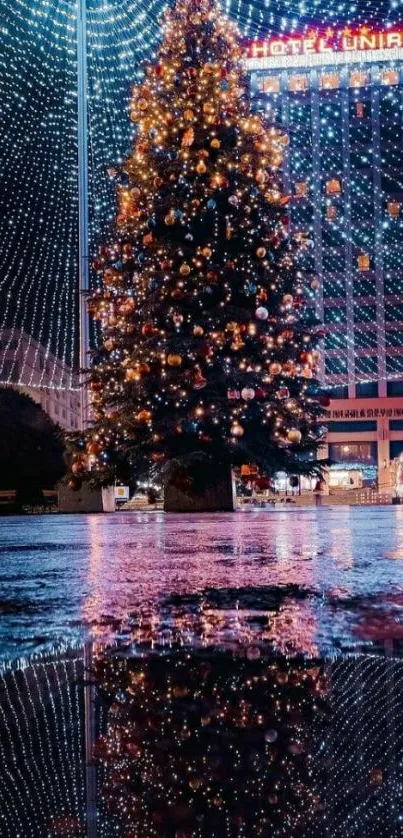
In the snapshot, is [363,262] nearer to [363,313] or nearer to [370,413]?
[363,313]

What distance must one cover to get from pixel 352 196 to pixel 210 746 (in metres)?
59.5

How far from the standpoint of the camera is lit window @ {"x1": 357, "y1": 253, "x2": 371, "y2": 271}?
58.7 meters

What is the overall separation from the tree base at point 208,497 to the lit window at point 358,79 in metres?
50.6

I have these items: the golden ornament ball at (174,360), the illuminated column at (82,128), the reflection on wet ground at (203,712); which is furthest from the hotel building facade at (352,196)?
the reflection on wet ground at (203,712)

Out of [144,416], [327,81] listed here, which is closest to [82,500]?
[144,416]

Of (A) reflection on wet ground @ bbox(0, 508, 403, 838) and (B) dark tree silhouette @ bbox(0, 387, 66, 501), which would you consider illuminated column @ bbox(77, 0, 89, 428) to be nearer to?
(A) reflection on wet ground @ bbox(0, 508, 403, 838)

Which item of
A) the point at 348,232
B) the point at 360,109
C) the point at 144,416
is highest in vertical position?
the point at 360,109

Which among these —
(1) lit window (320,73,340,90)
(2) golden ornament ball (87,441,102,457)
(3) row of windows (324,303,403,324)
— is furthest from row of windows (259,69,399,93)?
(2) golden ornament ball (87,441,102,457)

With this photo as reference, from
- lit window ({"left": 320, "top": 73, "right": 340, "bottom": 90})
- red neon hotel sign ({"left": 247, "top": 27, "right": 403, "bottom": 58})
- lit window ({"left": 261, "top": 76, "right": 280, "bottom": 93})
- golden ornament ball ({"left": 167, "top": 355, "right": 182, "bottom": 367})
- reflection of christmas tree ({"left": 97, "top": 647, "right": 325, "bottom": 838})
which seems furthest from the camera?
red neon hotel sign ({"left": 247, "top": 27, "right": 403, "bottom": 58})

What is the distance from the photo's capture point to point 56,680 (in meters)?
1.86

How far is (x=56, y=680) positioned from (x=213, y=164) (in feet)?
53.6

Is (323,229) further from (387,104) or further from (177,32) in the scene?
(177,32)

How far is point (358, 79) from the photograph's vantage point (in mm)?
60625

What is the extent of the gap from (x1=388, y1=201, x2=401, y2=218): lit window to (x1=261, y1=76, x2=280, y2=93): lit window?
40.0 ft
